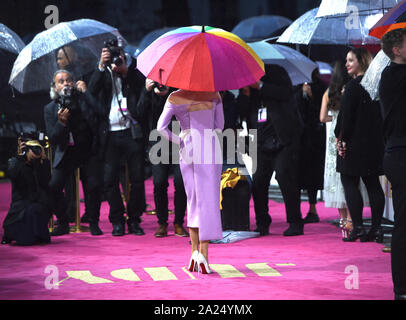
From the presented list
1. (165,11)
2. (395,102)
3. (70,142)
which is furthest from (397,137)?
(165,11)

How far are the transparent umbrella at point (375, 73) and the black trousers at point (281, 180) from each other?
1.47 metres

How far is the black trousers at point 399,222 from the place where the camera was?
4625mm

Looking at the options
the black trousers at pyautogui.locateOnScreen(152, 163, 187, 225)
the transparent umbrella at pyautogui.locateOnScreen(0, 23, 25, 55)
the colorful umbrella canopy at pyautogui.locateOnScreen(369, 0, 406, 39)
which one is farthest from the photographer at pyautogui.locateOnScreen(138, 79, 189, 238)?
the colorful umbrella canopy at pyautogui.locateOnScreen(369, 0, 406, 39)

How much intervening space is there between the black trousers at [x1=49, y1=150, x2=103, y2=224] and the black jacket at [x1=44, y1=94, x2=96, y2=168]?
2.3 inches

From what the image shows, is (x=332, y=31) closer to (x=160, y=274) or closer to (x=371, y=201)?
(x=371, y=201)

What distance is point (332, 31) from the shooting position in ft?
27.3

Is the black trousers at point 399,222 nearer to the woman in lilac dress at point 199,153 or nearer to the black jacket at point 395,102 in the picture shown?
the black jacket at point 395,102

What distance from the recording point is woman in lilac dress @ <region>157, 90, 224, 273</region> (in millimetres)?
5859

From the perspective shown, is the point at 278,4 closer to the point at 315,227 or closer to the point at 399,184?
the point at 315,227

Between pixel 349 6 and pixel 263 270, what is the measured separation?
2.74 metres

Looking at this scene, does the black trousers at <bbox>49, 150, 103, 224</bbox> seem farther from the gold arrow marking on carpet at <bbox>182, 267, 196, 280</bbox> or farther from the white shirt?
the gold arrow marking on carpet at <bbox>182, 267, 196, 280</bbox>
